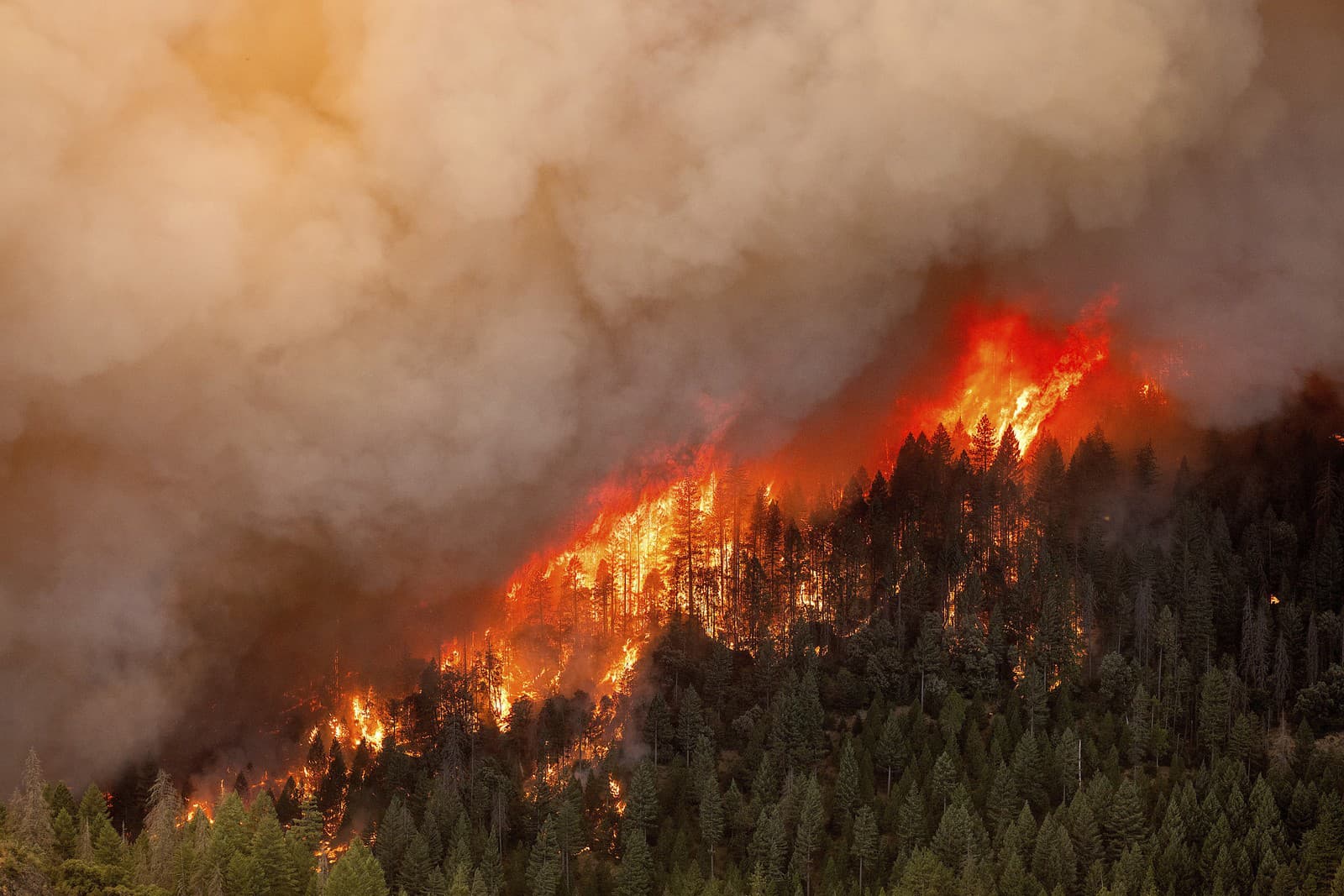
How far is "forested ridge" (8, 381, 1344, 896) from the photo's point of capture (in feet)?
280

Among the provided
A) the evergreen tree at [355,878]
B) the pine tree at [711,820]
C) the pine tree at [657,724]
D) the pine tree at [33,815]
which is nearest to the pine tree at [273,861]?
the evergreen tree at [355,878]

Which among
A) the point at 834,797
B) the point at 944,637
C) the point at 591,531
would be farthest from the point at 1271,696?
the point at 591,531

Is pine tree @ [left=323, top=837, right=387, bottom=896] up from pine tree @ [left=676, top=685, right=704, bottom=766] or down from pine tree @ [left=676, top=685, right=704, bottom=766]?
down

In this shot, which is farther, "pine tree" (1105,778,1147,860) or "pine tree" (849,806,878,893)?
"pine tree" (849,806,878,893)

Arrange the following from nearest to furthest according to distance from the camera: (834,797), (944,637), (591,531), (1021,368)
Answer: (834,797), (944,637), (591,531), (1021,368)

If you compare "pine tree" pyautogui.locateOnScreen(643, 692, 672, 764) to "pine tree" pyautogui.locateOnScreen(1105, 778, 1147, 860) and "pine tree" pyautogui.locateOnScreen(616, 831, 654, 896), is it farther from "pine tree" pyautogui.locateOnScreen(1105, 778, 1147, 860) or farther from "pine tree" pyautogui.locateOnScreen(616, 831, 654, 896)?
"pine tree" pyautogui.locateOnScreen(1105, 778, 1147, 860)

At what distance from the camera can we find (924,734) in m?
99.7

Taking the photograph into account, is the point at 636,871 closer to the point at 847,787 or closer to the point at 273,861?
the point at 847,787

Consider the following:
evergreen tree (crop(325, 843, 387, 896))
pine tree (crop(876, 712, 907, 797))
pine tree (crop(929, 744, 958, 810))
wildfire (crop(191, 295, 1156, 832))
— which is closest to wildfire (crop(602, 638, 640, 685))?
wildfire (crop(191, 295, 1156, 832))

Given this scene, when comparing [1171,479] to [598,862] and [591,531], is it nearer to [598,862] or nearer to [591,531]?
[591,531]

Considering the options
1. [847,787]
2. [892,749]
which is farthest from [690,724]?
[892,749]

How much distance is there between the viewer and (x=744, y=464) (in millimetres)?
128875

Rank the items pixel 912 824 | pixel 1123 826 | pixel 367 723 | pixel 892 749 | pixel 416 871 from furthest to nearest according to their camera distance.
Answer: pixel 367 723
pixel 892 749
pixel 416 871
pixel 912 824
pixel 1123 826

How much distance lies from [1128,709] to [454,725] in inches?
1763
